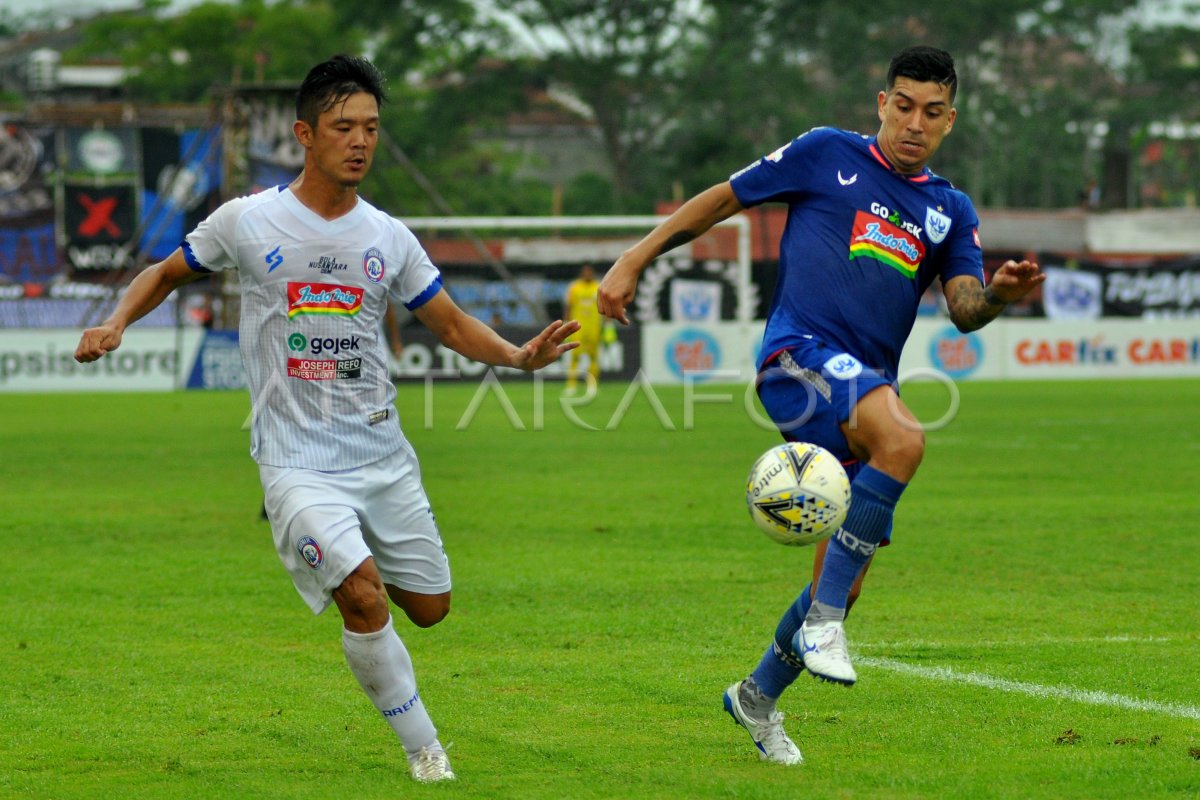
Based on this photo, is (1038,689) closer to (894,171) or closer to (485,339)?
(894,171)

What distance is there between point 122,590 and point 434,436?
36.8 feet

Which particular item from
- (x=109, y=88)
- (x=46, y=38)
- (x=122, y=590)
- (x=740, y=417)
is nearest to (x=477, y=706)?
(x=122, y=590)

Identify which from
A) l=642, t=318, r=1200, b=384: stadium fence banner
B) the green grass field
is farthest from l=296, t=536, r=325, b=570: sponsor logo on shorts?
l=642, t=318, r=1200, b=384: stadium fence banner

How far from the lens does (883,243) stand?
5.45 metres

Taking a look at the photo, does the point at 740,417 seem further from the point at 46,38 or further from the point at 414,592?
the point at 46,38

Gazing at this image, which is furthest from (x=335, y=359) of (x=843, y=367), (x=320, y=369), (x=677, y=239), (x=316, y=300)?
(x=843, y=367)

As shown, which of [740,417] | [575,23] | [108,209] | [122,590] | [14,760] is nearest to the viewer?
[14,760]

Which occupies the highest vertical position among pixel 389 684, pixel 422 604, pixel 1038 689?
pixel 422 604

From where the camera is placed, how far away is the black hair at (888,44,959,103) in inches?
215

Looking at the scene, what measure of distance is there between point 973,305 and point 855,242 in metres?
0.42

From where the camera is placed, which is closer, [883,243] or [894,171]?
[883,243]

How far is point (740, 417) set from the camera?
76.0ft

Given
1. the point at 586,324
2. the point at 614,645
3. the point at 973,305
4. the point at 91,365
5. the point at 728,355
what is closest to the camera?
the point at 973,305

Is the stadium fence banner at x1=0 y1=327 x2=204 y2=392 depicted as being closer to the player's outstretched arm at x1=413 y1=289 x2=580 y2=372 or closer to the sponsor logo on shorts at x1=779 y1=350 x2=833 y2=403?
the player's outstretched arm at x1=413 y1=289 x2=580 y2=372
